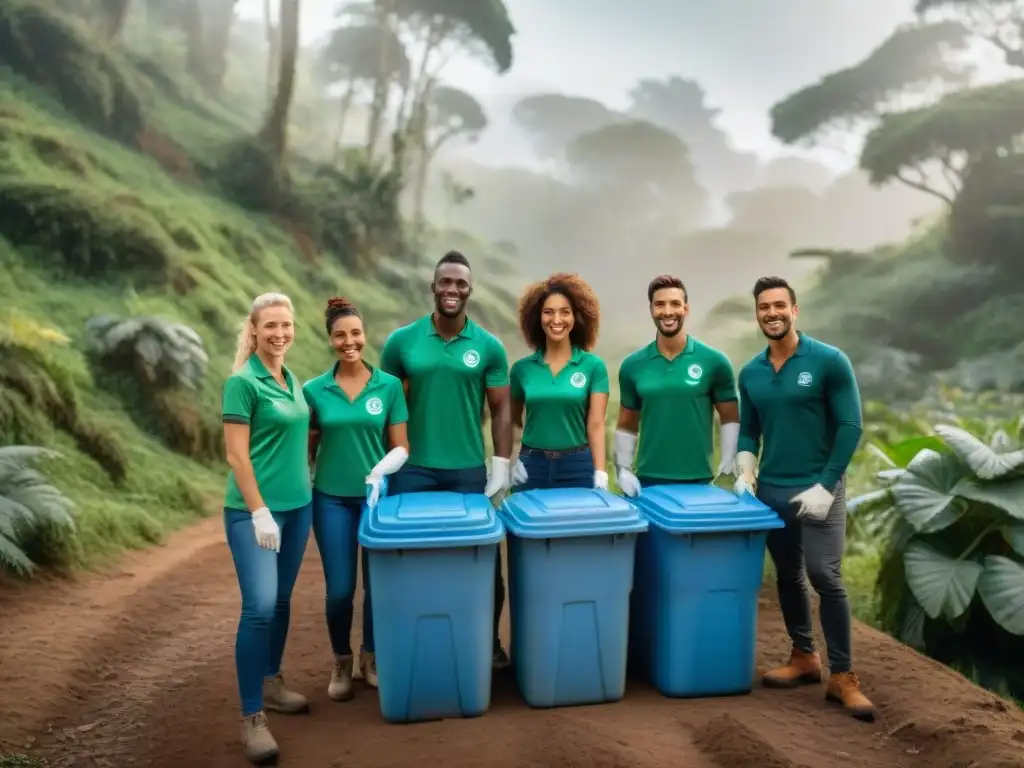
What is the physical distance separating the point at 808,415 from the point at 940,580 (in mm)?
1630

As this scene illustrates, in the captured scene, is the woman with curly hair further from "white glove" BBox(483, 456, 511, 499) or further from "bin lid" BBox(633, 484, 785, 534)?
"bin lid" BBox(633, 484, 785, 534)

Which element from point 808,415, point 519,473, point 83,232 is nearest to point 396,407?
point 519,473

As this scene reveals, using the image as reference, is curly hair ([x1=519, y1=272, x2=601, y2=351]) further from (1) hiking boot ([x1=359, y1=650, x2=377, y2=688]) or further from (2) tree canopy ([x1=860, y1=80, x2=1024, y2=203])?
(2) tree canopy ([x1=860, y1=80, x2=1024, y2=203])

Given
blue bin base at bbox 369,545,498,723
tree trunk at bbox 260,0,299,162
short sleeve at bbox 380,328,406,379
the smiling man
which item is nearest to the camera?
blue bin base at bbox 369,545,498,723

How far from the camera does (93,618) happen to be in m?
5.57

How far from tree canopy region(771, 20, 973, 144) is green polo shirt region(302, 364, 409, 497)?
23247 millimetres

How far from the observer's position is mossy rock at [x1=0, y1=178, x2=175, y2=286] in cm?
1084

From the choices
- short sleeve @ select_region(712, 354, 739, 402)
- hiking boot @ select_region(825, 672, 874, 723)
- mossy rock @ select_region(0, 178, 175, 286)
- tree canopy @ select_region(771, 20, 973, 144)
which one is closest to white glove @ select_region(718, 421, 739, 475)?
short sleeve @ select_region(712, 354, 739, 402)

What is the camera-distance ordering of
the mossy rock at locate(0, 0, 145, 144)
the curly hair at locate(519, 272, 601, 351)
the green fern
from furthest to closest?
the mossy rock at locate(0, 0, 145, 144), the green fern, the curly hair at locate(519, 272, 601, 351)

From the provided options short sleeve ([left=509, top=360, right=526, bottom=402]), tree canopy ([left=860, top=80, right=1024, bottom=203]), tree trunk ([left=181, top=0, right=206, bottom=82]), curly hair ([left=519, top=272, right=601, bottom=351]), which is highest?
tree trunk ([left=181, top=0, right=206, bottom=82])

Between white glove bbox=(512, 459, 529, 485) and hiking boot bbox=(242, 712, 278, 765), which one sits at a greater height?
white glove bbox=(512, 459, 529, 485)

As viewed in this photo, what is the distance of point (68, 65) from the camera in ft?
50.9

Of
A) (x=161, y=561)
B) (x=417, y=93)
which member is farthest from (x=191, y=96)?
(x=161, y=561)

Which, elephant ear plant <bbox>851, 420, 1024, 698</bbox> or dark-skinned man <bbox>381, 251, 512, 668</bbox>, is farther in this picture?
elephant ear plant <bbox>851, 420, 1024, 698</bbox>
